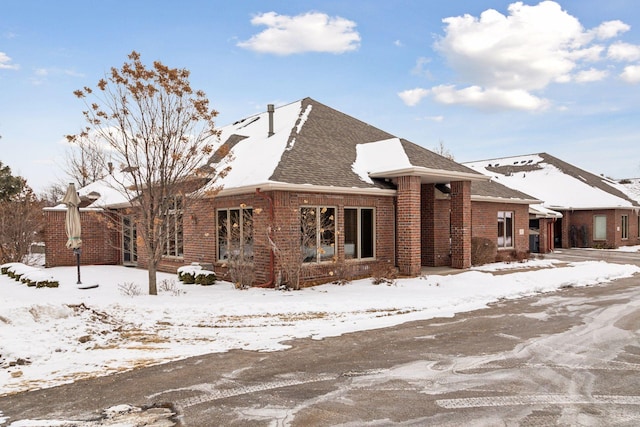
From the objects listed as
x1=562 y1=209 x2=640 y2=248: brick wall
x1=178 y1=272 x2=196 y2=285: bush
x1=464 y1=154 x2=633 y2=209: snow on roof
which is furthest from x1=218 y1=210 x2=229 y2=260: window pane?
x1=562 y1=209 x2=640 y2=248: brick wall

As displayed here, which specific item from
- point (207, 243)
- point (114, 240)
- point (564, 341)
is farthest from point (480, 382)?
point (114, 240)

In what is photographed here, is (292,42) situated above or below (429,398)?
above

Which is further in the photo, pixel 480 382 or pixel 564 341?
pixel 564 341

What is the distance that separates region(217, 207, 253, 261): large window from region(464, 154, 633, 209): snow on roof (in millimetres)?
19722

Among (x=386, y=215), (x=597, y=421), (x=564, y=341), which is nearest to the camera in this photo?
(x=597, y=421)

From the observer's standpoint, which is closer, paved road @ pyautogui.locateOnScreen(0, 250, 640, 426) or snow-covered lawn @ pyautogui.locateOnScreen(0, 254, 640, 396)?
paved road @ pyautogui.locateOnScreen(0, 250, 640, 426)

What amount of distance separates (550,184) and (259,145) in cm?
2471

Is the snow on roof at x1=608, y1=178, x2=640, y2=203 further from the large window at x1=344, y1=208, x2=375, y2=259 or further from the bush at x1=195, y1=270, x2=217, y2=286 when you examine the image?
the bush at x1=195, y1=270, x2=217, y2=286

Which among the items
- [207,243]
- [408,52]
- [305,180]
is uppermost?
[408,52]

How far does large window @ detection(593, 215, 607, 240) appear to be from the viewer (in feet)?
97.2

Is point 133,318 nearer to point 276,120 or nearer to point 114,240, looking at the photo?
point 276,120

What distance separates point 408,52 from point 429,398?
16.3 metres

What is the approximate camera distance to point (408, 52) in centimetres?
1869

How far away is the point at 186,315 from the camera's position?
30.3ft
